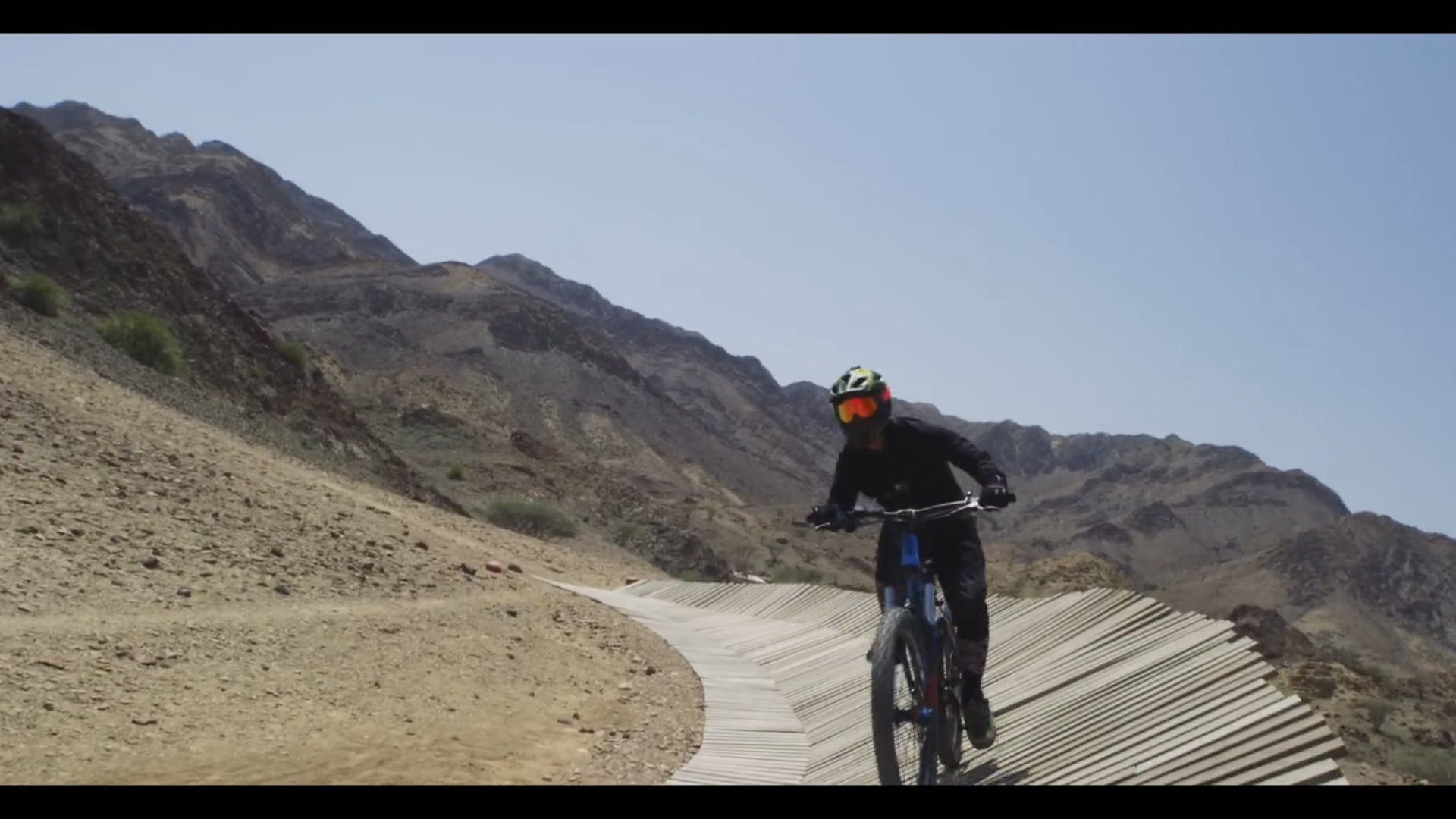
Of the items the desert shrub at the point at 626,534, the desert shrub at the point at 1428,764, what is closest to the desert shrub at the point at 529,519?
the desert shrub at the point at 626,534

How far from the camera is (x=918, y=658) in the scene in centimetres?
464

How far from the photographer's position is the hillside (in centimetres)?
4391

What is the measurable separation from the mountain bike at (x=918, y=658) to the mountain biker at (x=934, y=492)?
A: 0.18 ft

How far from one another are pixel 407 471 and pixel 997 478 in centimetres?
2682

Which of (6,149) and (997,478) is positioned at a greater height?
(6,149)

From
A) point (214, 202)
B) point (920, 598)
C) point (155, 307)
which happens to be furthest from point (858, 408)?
point (214, 202)

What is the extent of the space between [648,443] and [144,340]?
49.7 m

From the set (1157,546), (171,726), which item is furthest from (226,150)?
(171,726)

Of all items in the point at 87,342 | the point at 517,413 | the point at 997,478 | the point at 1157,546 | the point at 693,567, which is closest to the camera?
the point at 997,478

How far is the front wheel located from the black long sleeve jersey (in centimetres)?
58

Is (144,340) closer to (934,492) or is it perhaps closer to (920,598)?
(934,492)

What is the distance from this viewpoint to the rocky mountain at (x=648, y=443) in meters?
45.4
